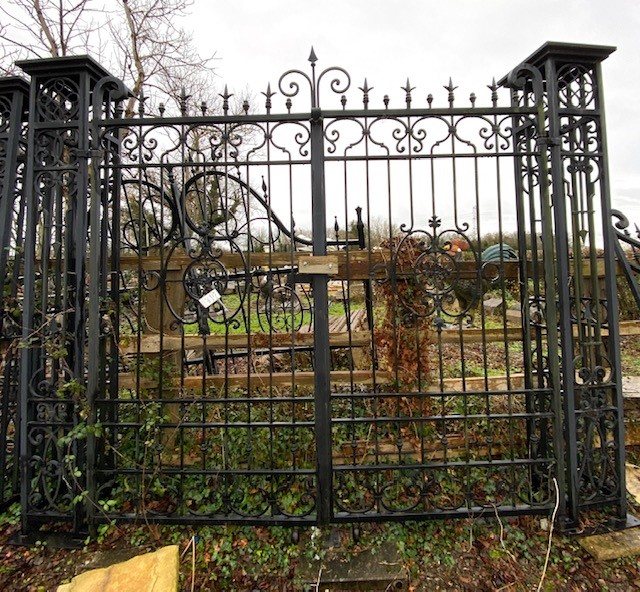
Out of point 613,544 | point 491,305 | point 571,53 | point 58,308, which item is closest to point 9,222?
point 58,308

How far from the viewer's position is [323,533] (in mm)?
2650

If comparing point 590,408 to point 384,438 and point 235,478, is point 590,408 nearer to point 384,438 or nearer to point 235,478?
point 384,438

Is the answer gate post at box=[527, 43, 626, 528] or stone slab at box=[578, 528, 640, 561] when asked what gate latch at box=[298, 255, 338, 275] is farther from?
stone slab at box=[578, 528, 640, 561]

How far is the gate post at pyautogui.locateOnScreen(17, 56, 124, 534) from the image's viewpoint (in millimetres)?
2637

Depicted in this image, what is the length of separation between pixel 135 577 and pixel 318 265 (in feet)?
7.08

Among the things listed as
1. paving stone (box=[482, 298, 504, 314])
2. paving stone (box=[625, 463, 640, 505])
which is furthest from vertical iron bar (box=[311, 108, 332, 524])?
paving stone (box=[482, 298, 504, 314])

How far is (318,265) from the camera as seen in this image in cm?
263

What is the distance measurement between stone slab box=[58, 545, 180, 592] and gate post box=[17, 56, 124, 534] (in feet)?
1.71

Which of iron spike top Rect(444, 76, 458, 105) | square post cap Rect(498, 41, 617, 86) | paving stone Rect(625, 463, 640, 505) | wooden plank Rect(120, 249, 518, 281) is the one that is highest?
square post cap Rect(498, 41, 617, 86)

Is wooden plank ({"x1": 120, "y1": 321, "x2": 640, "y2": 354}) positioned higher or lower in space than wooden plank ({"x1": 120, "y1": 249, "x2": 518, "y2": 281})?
lower

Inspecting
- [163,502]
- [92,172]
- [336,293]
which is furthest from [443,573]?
[336,293]

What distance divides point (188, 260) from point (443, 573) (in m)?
2.83

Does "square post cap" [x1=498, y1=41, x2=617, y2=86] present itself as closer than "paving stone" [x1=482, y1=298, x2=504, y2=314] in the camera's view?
Yes

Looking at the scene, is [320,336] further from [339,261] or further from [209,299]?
[209,299]
